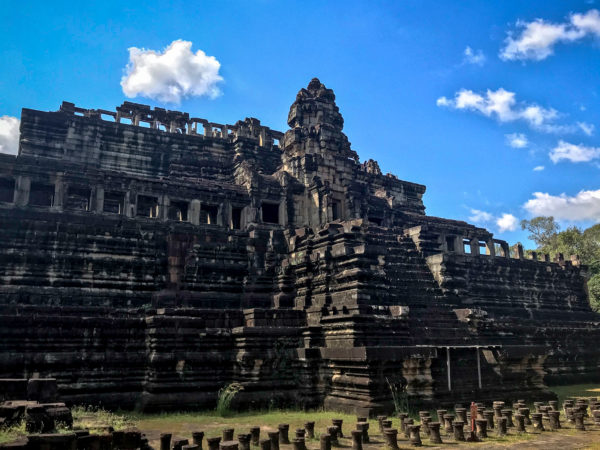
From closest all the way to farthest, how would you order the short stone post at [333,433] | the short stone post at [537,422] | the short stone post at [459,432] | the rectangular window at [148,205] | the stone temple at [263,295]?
the short stone post at [333,433] → the short stone post at [459,432] → the short stone post at [537,422] → the stone temple at [263,295] → the rectangular window at [148,205]

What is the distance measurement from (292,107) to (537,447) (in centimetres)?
2590

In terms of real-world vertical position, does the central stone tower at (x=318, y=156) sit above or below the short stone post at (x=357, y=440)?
above

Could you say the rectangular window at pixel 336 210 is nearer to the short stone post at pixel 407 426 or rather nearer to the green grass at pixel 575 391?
the green grass at pixel 575 391

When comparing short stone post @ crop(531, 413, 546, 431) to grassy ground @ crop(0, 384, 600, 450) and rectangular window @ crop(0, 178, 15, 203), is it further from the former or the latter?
rectangular window @ crop(0, 178, 15, 203)

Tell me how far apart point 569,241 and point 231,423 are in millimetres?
49987

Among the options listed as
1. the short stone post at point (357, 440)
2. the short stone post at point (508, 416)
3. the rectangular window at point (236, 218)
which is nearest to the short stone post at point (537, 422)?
the short stone post at point (508, 416)

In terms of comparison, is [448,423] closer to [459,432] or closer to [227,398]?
[459,432]

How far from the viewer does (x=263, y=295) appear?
18.7 meters

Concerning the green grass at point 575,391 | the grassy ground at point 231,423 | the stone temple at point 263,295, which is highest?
the stone temple at point 263,295

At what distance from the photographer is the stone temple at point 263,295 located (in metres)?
13.2

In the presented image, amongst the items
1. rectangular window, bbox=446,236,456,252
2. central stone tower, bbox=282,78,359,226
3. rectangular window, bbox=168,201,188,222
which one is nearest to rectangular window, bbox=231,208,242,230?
rectangular window, bbox=168,201,188,222

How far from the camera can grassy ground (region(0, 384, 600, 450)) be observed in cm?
905

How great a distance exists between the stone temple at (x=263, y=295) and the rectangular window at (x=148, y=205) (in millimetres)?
399

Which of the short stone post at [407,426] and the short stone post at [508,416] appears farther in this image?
the short stone post at [508,416]
